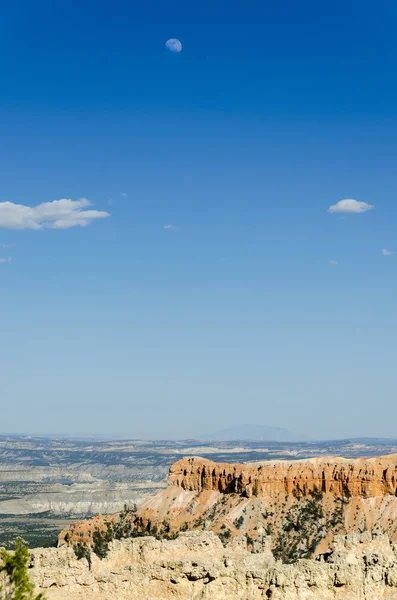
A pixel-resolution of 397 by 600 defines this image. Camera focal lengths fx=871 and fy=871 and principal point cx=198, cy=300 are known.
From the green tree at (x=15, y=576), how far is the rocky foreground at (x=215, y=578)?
320 centimetres

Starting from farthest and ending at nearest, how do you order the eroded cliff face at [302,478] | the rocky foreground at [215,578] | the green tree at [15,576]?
the eroded cliff face at [302,478]
the rocky foreground at [215,578]
the green tree at [15,576]

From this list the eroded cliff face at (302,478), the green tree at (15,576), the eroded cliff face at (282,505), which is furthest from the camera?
the eroded cliff face at (302,478)

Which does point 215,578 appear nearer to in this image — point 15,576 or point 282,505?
point 15,576

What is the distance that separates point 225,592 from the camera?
172 feet

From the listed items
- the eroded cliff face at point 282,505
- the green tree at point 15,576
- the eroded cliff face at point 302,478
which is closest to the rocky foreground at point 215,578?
the green tree at point 15,576

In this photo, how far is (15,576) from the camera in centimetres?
4656

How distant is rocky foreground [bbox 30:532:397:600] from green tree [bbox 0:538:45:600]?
3203 millimetres

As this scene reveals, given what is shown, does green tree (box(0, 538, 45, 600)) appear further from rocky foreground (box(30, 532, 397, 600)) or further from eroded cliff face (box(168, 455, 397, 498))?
eroded cliff face (box(168, 455, 397, 498))

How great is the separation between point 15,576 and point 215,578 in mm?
12846

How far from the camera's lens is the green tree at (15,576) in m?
46.0

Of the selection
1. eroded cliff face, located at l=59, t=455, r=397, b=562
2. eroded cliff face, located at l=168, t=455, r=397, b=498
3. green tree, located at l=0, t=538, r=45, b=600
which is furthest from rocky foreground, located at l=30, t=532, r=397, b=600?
eroded cliff face, located at l=168, t=455, r=397, b=498

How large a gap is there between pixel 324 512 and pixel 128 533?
30.3 meters

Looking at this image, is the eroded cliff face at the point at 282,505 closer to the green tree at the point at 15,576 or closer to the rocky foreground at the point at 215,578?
the rocky foreground at the point at 215,578

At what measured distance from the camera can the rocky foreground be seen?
50.6 metres
